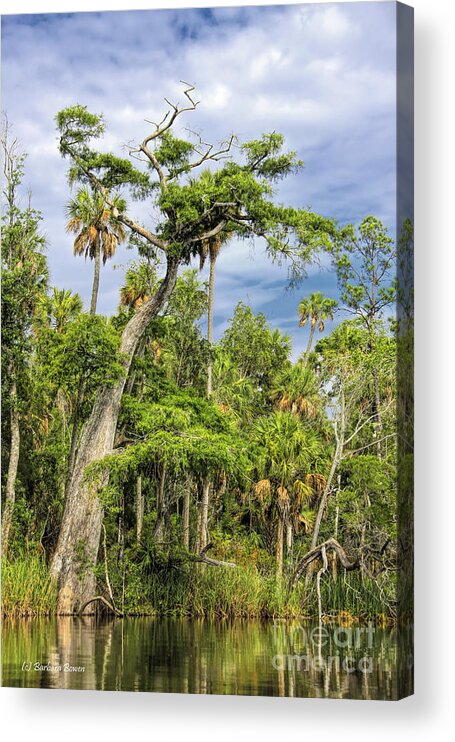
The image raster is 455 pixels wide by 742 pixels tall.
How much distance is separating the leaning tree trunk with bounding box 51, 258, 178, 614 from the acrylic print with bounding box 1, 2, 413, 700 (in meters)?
0.02

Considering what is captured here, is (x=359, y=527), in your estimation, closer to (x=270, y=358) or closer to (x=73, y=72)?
(x=270, y=358)

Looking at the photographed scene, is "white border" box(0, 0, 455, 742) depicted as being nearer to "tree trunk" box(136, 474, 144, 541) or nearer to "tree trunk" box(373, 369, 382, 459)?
"tree trunk" box(373, 369, 382, 459)

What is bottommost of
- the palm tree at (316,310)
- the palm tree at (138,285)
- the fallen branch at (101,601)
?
the fallen branch at (101,601)

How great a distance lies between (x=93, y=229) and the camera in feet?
33.7

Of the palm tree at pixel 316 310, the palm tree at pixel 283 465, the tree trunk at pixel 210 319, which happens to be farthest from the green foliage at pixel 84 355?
the palm tree at pixel 316 310

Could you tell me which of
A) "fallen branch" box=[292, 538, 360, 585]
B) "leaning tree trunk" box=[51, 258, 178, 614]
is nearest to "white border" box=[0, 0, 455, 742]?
"fallen branch" box=[292, 538, 360, 585]

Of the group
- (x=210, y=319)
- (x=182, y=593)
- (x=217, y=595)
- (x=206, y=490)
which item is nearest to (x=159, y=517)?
(x=206, y=490)

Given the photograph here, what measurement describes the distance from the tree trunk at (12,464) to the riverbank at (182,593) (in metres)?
0.32

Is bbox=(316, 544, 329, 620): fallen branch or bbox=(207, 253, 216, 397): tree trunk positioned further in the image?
bbox=(207, 253, 216, 397): tree trunk

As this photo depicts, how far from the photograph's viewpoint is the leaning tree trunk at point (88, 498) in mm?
10242

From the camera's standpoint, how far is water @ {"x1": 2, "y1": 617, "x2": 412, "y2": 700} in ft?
28.4

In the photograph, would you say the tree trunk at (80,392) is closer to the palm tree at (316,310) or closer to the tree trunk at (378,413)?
the palm tree at (316,310)

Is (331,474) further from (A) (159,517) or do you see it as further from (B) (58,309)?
(B) (58,309)

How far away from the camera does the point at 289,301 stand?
966cm
